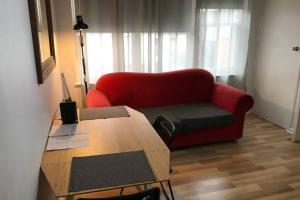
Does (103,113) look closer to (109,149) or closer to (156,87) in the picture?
(109,149)

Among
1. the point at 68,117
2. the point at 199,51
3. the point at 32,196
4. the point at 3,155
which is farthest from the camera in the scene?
the point at 199,51

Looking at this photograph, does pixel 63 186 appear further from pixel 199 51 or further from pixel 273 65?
pixel 273 65

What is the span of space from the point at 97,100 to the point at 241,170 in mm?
1728

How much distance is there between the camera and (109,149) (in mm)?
1474

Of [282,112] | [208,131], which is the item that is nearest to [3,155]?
[208,131]

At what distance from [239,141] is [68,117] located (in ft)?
7.71

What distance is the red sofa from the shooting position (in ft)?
9.88

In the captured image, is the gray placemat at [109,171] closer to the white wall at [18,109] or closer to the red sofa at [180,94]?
the white wall at [18,109]

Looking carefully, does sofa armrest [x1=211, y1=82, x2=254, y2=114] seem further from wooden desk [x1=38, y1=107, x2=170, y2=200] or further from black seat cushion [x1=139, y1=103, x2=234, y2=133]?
wooden desk [x1=38, y1=107, x2=170, y2=200]

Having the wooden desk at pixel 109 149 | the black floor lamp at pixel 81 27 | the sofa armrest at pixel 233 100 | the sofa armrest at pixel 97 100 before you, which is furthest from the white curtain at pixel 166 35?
the wooden desk at pixel 109 149

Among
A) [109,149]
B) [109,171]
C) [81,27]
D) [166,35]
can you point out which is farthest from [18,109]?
[166,35]

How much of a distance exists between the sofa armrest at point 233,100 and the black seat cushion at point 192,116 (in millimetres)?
89

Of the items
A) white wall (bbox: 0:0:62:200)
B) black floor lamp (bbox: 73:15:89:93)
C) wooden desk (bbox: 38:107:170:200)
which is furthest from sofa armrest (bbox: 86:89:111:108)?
white wall (bbox: 0:0:62:200)

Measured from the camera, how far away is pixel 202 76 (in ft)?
11.5
